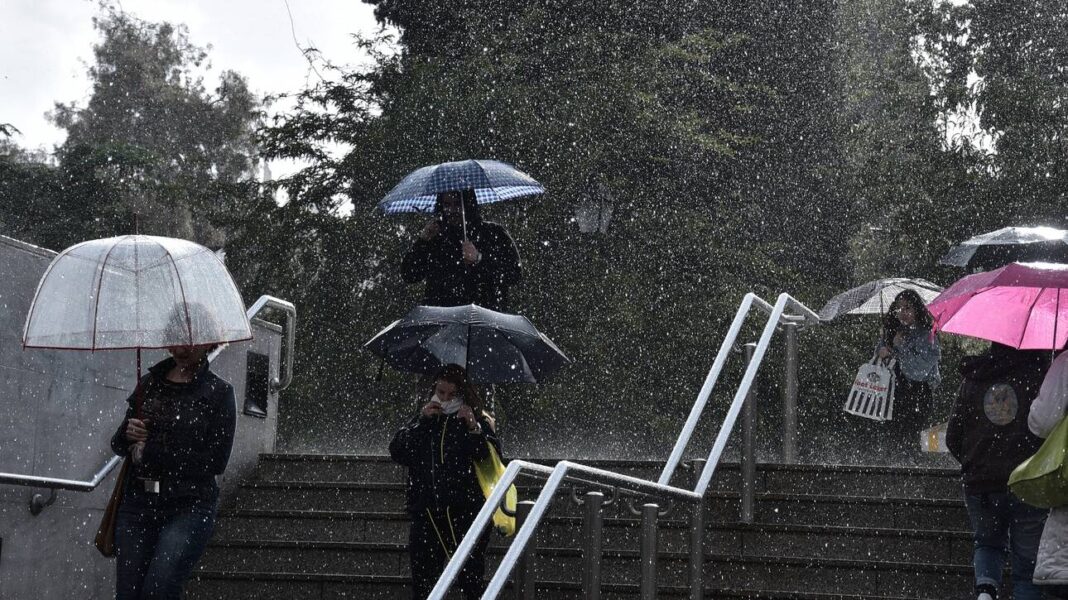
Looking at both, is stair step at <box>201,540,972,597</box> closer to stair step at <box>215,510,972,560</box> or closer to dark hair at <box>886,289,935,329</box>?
stair step at <box>215,510,972,560</box>

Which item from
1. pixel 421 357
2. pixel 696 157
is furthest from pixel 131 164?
pixel 421 357

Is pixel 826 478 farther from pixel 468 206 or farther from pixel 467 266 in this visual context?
pixel 468 206

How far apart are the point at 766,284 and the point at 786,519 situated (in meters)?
Answer: 9.95

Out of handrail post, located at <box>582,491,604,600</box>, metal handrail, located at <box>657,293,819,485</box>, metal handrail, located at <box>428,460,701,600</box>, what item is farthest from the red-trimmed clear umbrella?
metal handrail, located at <box>657,293,819,485</box>

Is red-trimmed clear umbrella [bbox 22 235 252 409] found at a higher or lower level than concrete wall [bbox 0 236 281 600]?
higher

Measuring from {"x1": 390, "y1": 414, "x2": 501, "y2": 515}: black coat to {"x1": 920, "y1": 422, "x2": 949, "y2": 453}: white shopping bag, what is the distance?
143 inches

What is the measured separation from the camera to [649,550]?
5.17m

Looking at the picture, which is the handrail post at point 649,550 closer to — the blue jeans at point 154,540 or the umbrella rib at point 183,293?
the blue jeans at point 154,540

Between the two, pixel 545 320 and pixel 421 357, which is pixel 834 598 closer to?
pixel 421 357

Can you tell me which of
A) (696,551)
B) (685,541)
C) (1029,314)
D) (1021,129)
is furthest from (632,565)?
(1021,129)

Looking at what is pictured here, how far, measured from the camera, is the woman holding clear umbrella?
5.02m

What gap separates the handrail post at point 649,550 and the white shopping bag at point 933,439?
152 inches

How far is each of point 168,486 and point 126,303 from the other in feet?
2.28

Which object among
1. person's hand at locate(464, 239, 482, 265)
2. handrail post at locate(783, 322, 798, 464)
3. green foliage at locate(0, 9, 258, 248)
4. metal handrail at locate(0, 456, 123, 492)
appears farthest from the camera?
green foliage at locate(0, 9, 258, 248)
